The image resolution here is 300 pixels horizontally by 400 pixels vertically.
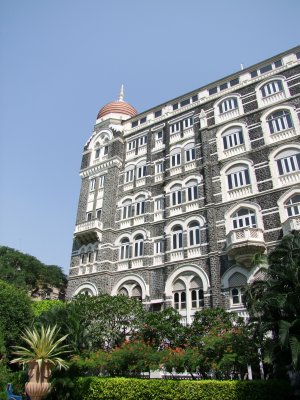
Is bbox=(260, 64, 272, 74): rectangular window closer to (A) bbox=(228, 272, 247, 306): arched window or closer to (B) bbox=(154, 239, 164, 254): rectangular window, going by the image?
(B) bbox=(154, 239, 164, 254): rectangular window

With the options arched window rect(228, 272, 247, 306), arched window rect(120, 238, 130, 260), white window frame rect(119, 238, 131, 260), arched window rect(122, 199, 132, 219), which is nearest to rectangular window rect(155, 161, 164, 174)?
arched window rect(122, 199, 132, 219)

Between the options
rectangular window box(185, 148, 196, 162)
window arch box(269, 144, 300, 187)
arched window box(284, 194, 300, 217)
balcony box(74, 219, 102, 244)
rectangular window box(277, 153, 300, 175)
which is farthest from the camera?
balcony box(74, 219, 102, 244)

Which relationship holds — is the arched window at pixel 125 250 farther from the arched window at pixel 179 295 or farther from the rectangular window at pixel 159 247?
the arched window at pixel 179 295

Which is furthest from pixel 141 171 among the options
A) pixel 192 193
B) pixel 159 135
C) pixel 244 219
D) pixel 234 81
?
pixel 244 219

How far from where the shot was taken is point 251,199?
2158cm

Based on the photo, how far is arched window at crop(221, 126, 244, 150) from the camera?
24672 millimetres

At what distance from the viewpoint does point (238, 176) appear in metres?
23.2

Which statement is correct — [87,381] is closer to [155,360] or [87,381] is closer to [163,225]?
[155,360]

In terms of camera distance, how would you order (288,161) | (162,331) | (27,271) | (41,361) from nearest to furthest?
(41,361) < (162,331) < (288,161) < (27,271)

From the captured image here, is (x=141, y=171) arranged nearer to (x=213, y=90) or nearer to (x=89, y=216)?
(x=89, y=216)

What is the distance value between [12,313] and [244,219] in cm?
1763

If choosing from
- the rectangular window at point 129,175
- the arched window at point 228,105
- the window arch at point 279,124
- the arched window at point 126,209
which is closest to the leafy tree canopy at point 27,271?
the arched window at point 126,209

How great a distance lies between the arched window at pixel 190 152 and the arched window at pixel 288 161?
22.7ft

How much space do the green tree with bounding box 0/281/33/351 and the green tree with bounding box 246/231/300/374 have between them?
57.4ft
